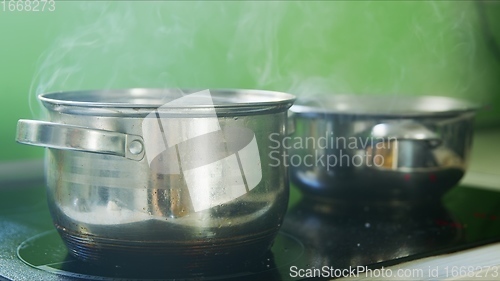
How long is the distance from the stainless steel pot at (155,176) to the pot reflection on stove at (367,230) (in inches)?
6.2

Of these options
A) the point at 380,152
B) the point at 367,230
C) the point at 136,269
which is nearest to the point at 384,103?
the point at 380,152

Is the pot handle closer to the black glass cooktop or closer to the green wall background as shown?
the black glass cooktop

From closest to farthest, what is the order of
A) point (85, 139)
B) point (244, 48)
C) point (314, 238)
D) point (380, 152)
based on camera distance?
1. point (85, 139)
2. point (314, 238)
3. point (380, 152)
4. point (244, 48)

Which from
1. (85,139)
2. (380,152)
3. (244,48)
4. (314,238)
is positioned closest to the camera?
(85,139)

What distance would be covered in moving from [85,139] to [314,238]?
414 millimetres

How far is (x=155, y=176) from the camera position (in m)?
0.77

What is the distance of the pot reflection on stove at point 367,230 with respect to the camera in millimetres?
925

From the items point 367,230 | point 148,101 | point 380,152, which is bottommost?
point 367,230

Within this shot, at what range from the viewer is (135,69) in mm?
1250

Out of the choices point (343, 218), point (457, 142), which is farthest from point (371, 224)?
point (457, 142)

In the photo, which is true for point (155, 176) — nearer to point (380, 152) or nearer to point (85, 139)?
point (85, 139)

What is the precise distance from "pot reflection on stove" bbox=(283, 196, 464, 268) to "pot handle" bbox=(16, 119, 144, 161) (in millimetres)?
285

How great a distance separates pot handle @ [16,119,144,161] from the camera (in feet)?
2.43

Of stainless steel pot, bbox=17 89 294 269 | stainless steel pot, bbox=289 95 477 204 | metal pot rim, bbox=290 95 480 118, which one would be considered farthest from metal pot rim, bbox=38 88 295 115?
metal pot rim, bbox=290 95 480 118
